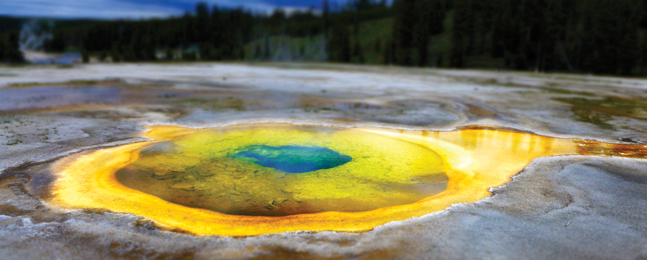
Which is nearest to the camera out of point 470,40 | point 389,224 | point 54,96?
point 389,224

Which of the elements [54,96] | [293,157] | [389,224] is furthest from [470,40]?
[389,224]

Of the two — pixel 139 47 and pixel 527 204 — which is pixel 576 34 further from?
pixel 139 47

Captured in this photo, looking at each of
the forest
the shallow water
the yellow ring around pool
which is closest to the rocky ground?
the yellow ring around pool

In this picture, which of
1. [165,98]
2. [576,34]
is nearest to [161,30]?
[576,34]

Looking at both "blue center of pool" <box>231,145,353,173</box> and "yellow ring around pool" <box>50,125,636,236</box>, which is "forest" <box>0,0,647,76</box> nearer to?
"yellow ring around pool" <box>50,125,636,236</box>

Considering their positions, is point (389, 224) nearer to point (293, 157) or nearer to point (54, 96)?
point (293, 157)
